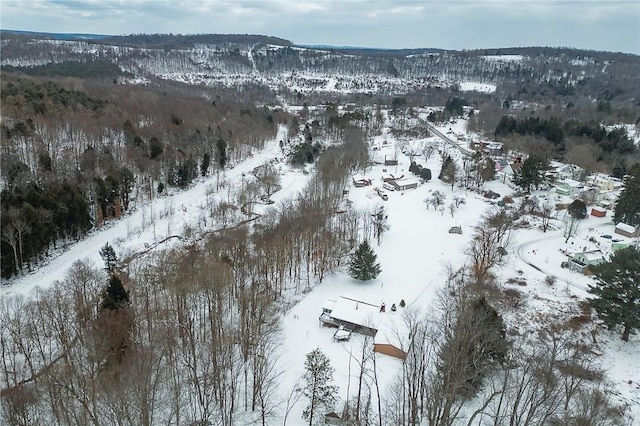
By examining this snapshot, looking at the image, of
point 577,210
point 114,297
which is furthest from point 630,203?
point 114,297

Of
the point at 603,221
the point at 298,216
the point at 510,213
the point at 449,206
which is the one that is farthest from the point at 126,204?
the point at 603,221

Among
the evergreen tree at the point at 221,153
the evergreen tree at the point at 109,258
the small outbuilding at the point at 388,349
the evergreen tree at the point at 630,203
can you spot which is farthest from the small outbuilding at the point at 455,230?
the evergreen tree at the point at 221,153

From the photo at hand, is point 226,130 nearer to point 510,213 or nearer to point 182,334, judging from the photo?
point 510,213

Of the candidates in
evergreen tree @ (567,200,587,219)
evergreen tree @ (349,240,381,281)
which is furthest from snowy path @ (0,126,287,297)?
evergreen tree @ (567,200,587,219)

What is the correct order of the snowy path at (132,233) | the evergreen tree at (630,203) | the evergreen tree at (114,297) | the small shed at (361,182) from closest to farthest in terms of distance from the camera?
the evergreen tree at (114,297)
the snowy path at (132,233)
the evergreen tree at (630,203)
the small shed at (361,182)

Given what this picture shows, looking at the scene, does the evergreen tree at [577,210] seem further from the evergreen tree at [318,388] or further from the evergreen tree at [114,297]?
the evergreen tree at [114,297]

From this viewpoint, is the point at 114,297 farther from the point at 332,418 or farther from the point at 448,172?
the point at 448,172
